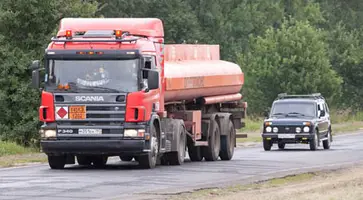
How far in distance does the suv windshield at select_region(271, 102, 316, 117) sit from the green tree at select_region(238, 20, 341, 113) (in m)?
22.8

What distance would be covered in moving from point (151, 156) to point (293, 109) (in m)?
15.7

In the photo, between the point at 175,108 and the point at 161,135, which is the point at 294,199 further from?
the point at 175,108

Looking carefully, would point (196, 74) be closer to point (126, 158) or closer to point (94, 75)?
point (126, 158)

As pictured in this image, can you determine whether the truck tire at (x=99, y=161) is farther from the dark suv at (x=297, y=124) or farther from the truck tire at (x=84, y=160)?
the dark suv at (x=297, y=124)

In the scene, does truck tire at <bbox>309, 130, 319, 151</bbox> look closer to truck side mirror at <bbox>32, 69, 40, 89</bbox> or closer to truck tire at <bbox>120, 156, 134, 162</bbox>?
truck tire at <bbox>120, 156, 134, 162</bbox>

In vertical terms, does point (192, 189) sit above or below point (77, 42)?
Result: below

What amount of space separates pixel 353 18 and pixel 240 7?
52.7ft

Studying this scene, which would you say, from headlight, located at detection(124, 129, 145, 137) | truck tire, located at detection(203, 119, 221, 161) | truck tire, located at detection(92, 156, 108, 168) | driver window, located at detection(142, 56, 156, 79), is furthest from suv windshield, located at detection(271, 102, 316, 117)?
headlight, located at detection(124, 129, 145, 137)

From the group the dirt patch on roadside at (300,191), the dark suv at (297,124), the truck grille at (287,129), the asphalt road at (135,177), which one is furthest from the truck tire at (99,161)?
the truck grille at (287,129)

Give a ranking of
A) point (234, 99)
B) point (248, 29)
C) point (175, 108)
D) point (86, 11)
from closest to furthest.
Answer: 1. point (175, 108)
2. point (234, 99)
3. point (86, 11)
4. point (248, 29)

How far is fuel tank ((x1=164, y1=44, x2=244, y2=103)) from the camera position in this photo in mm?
27594

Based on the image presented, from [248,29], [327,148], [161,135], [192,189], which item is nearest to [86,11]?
[327,148]

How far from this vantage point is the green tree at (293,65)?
6406cm

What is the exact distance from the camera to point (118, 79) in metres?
24.8
